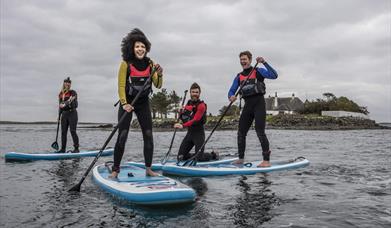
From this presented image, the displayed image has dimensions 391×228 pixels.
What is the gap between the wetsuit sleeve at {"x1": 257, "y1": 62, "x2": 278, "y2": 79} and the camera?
9.43 meters

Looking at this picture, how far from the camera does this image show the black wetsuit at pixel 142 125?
281 inches

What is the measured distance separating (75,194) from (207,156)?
5.22 m

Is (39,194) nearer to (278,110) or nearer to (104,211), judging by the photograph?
(104,211)

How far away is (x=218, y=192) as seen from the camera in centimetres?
695

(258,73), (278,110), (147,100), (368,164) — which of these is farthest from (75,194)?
(278,110)

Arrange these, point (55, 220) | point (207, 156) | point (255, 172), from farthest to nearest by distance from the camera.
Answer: point (207, 156)
point (255, 172)
point (55, 220)

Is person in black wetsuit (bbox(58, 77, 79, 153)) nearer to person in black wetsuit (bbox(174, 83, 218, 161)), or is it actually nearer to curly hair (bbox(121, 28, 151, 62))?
person in black wetsuit (bbox(174, 83, 218, 161))

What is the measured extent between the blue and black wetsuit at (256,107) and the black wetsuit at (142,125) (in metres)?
3.57

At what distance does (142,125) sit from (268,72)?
399cm

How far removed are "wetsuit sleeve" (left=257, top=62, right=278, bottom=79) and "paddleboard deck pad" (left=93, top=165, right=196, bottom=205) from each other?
428 cm

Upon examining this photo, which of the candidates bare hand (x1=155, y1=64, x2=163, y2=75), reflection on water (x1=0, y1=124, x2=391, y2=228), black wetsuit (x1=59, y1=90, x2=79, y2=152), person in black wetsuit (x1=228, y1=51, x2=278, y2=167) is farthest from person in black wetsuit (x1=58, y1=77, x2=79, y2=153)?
bare hand (x1=155, y1=64, x2=163, y2=75)

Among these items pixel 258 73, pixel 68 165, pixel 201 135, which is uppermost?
pixel 258 73

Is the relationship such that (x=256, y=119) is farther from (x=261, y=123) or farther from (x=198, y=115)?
(x=198, y=115)

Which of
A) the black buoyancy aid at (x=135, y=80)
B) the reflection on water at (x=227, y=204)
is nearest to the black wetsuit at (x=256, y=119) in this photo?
the reflection on water at (x=227, y=204)
